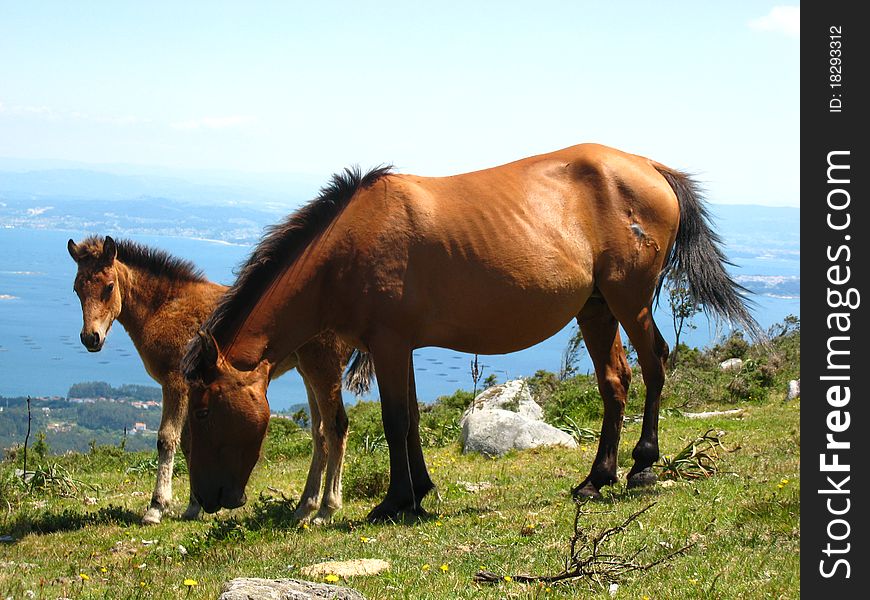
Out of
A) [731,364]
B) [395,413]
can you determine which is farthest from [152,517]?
[731,364]

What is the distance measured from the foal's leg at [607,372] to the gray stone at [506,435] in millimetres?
3129

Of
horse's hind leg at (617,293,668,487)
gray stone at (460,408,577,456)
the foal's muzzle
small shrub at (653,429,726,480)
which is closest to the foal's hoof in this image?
horse's hind leg at (617,293,668,487)

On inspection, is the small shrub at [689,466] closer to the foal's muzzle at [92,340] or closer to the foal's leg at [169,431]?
the foal's leg at [169,431]

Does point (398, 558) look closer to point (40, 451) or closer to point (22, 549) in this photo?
point (22, 549)

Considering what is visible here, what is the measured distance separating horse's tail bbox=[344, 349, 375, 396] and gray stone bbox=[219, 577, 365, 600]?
168 inches

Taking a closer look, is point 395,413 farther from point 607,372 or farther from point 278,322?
point 607,372

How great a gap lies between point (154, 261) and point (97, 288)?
809 mm

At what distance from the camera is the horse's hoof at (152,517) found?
8703 millimetres

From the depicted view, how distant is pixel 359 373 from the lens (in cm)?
885

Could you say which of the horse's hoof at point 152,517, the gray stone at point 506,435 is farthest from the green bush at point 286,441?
the horse's hoof at point 152,517

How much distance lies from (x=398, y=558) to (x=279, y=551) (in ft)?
3.59

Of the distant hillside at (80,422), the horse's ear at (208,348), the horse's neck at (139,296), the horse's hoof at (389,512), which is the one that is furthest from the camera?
the distant hillside at (80,422)

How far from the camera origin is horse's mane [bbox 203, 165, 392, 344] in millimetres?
7410

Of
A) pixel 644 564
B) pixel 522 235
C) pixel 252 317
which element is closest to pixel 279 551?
pixel 252 317
